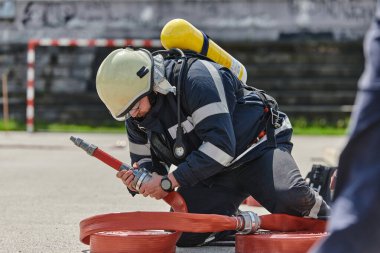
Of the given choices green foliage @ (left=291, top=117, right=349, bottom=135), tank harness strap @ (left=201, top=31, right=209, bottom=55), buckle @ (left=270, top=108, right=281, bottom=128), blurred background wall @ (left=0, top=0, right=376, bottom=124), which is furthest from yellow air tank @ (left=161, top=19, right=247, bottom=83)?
blurred background wall @ (left=0, top=0, right=376, bottom=124)

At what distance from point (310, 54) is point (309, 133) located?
3.20 m

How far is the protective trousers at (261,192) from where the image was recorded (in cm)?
459

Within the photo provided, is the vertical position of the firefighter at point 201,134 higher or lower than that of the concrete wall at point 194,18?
higher

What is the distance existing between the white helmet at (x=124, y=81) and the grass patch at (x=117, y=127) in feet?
38.9

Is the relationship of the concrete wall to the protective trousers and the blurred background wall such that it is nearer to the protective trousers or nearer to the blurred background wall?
the blurred background wall

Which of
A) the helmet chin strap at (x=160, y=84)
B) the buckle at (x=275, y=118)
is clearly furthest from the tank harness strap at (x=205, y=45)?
the helmet chin strap at (x=160, y=84)

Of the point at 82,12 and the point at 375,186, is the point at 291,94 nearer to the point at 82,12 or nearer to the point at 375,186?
the point at 82,12

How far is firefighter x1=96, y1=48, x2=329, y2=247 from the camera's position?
4242 millimetres

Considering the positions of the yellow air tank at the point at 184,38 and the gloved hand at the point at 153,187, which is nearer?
the gloved hand at the point at 153,187

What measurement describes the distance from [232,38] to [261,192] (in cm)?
1414

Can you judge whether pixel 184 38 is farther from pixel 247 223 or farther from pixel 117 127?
pixel 117 127

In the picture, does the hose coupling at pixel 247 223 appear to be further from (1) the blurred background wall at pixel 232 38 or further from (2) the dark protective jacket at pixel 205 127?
(1) the blurred background wall at pixel 232 38

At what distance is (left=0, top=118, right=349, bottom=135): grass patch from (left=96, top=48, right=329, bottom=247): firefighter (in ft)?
36.9

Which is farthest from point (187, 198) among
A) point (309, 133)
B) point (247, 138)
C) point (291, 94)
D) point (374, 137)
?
point (291, 94)
